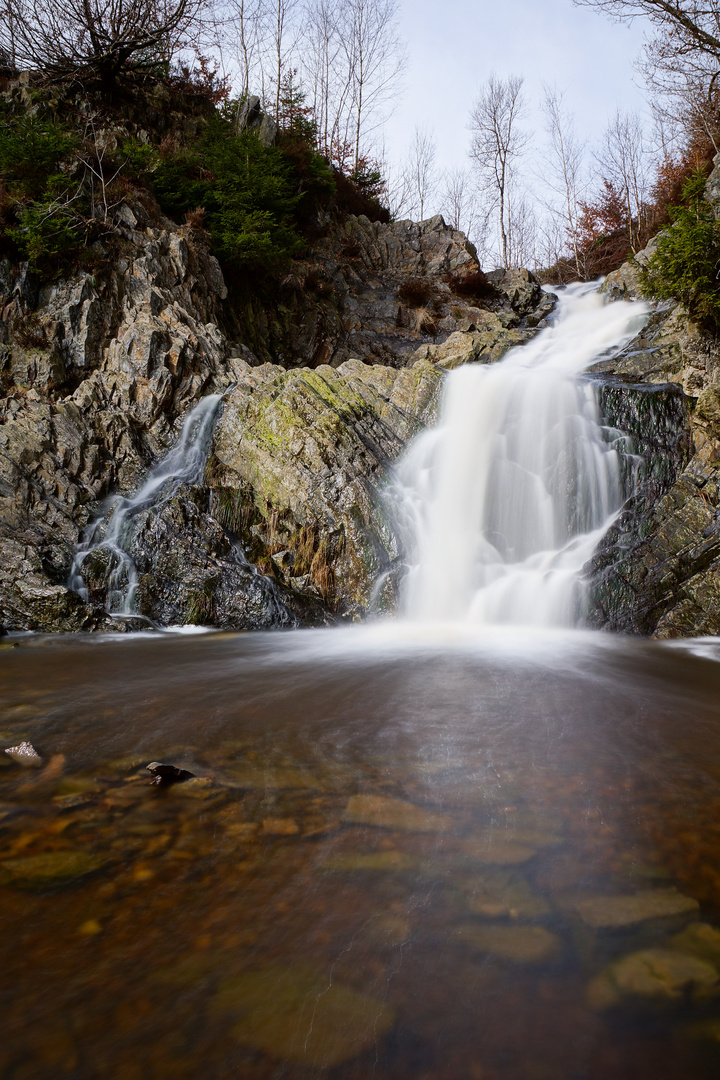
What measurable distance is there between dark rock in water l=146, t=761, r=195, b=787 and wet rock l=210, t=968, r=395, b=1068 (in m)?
1.30

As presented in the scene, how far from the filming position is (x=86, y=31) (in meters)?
12.4

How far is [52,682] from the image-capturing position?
4609mm

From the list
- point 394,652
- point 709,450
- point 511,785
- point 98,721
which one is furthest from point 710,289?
point 98,721

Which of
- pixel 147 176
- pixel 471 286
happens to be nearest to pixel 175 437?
pixel 147 176

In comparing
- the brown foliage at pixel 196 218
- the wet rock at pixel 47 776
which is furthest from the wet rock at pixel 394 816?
the brown foliage at pixel 196 218

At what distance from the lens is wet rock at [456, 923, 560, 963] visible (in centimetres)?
162

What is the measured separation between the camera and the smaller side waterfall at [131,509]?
25.3ft

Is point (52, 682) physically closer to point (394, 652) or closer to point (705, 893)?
point (394, 652)

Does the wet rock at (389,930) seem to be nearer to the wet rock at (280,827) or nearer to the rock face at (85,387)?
the wet rock at (280,827)

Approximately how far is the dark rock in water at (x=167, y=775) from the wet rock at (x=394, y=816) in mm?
846

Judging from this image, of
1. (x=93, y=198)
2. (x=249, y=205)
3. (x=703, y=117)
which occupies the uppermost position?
(x=703, y=117)

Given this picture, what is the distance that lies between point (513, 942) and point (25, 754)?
2642 millimetres

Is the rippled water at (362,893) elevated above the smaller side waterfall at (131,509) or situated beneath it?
situated beneath

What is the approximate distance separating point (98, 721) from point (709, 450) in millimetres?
8021
